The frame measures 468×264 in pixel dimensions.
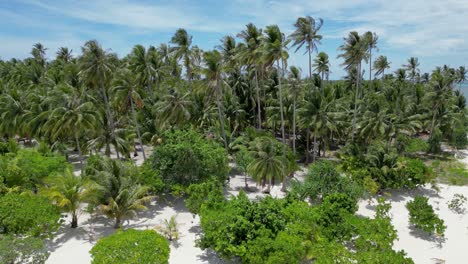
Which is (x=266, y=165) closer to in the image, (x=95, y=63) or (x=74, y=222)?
(x=74, y=222)

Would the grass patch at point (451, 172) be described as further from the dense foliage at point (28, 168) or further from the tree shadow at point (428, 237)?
the dense foliage at point (28, 168)

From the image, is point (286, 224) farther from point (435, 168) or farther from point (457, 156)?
point (457, 156)

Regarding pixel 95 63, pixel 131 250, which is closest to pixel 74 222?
pixel 131 250

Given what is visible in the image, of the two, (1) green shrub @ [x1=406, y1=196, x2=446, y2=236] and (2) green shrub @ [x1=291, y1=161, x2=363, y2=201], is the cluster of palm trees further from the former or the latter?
(1) green shrub @ [x1=406, y1=196, x2=446, y2=236]

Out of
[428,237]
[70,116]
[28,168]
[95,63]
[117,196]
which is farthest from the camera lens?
[95,63]

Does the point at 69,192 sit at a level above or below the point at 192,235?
above

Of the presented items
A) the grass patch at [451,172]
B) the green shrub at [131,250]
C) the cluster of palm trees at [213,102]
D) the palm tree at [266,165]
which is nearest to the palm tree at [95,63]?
the cluster of palm trees at [213,102]
